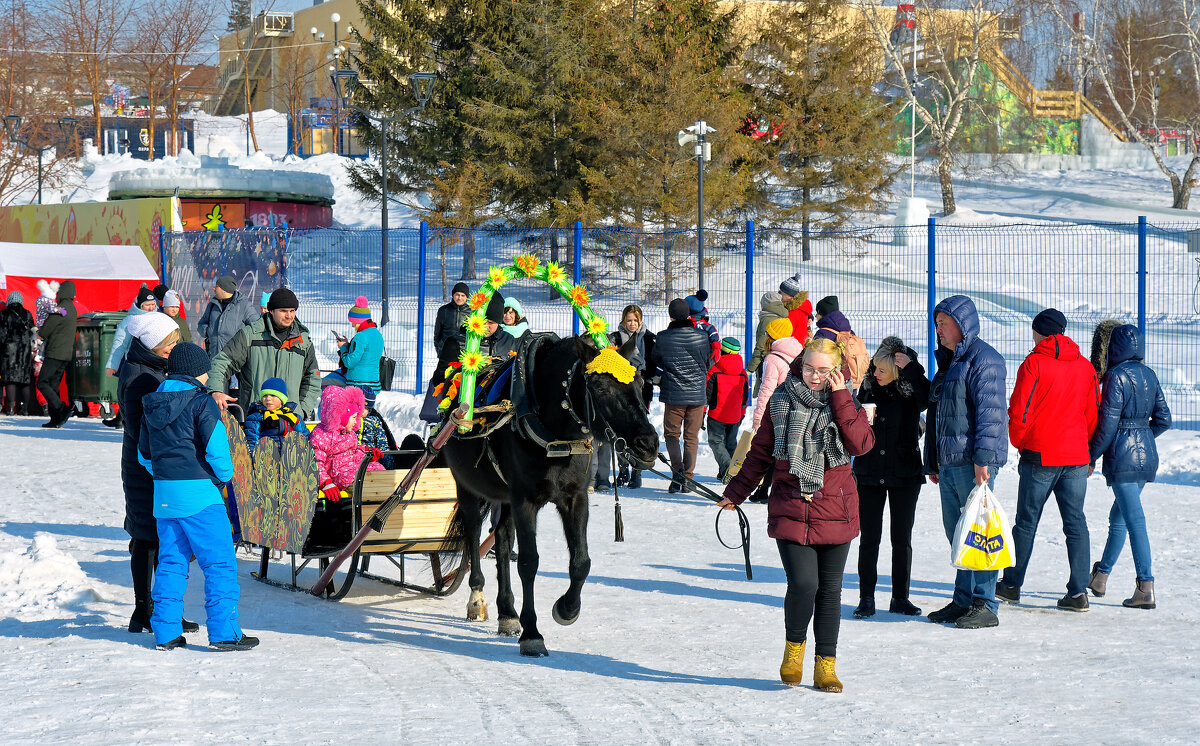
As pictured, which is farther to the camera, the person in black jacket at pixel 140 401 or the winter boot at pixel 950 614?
the winter boot at pixel 950 614

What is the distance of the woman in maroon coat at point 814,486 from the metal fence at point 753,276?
9679 millimetres

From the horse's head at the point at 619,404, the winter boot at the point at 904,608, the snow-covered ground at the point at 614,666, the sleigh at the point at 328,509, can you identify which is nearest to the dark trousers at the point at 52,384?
the snow-covered ground at the point at 614,666

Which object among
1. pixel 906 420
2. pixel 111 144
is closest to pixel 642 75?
pixel 906 420

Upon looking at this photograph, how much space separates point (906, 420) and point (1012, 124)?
2063 inches

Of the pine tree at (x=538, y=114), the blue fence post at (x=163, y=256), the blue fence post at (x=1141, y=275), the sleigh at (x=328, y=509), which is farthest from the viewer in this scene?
the pine tree at (x=538, y=114)

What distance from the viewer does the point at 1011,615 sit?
7.29 metres

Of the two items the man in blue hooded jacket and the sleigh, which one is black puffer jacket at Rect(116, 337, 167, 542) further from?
the man in blue hooded jacket

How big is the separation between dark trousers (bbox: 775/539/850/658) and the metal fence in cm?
969

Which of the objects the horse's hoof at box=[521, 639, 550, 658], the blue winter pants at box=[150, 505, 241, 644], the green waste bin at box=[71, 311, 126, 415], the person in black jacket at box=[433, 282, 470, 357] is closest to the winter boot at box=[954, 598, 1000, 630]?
the horse's hoof at box=[521, 639, 550, 658]

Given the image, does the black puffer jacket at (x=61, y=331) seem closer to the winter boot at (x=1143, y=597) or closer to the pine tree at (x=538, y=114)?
the pine tree at (x=538, y=114)

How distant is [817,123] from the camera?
114 ft

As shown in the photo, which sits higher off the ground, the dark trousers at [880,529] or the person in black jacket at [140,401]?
the person in black jacket at [140,401]

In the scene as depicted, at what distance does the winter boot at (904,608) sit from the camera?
7328mm

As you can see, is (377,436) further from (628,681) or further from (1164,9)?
(1164,9)
